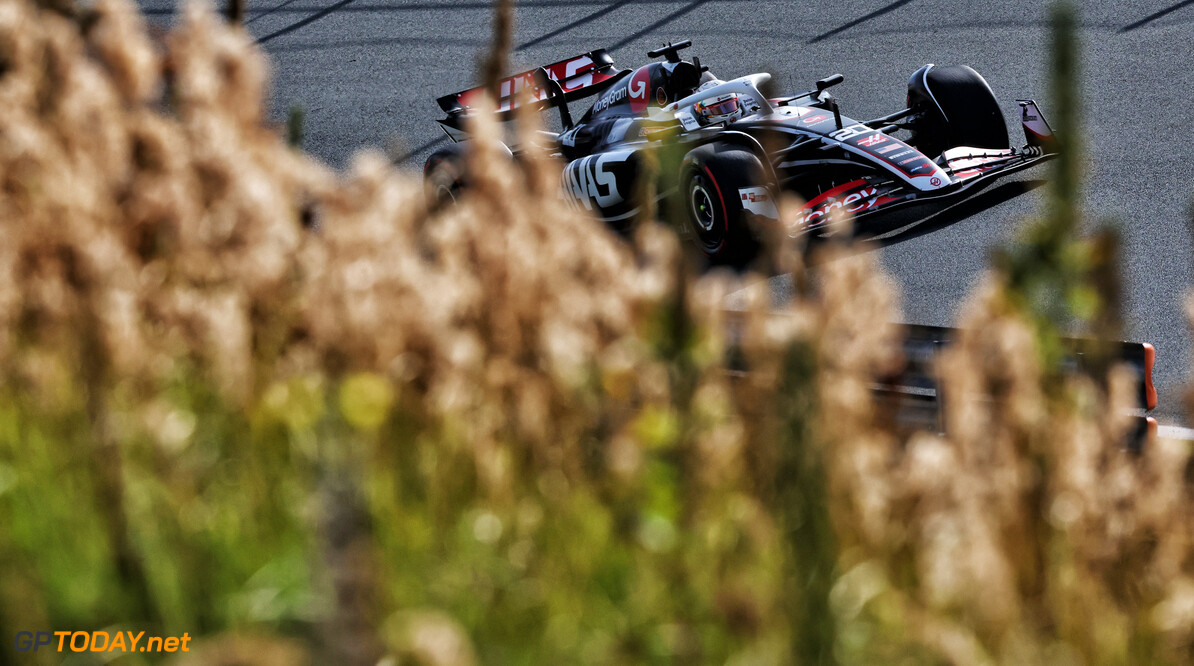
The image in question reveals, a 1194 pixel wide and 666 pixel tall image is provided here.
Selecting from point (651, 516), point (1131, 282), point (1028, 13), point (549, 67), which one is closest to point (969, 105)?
point (1131, 282)

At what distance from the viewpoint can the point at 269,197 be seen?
1270mm

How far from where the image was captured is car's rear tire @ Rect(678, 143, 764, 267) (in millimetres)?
6820

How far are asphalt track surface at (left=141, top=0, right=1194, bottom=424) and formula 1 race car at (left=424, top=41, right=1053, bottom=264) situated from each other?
41cm

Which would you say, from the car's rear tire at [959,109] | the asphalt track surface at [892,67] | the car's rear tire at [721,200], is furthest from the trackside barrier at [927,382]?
the car's rear tire at [959,109]

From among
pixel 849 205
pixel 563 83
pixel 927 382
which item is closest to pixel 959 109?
pixel 849 205

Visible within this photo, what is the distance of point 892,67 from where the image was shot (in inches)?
425

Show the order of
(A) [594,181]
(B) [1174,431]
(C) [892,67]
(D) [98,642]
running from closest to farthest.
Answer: (D) [98,642], (B) [1174,431], (A) [594,181], (C) [892,67]

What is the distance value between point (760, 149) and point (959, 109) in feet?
4.88

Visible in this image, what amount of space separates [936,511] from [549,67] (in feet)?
26.0

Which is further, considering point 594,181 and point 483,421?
point 594,181

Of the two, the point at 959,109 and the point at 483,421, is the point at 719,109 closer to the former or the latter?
the point at 959,109

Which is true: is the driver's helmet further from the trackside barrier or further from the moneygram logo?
the moneygram logo

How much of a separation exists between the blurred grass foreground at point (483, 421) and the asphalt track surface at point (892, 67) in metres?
4.59

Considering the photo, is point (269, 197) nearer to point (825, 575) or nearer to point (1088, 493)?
point (825, 575)
